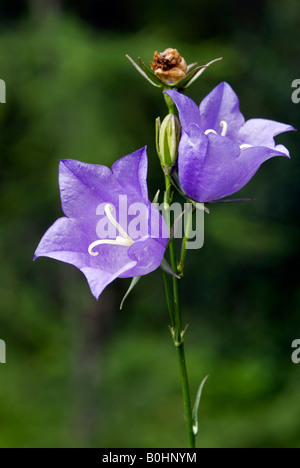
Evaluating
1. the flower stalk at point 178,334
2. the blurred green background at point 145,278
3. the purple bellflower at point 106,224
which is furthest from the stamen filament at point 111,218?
the blurred green background at point 145,278

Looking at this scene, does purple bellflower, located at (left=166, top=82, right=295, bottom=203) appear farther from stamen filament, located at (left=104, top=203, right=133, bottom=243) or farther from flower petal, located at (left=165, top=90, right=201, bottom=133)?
stamen filament, located at (left=104, top=203, right=133, bottom=243)

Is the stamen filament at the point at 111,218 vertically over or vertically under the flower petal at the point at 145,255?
over

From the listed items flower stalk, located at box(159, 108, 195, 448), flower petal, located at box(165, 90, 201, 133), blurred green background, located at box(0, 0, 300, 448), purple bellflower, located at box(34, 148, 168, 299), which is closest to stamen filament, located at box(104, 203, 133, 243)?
purple bellflower, located at box(34, 148, 168, 299)

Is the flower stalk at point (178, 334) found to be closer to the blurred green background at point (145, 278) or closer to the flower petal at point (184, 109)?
the flower petal at point (184, 109)

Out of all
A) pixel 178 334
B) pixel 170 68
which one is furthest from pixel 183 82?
pixel 178 334
